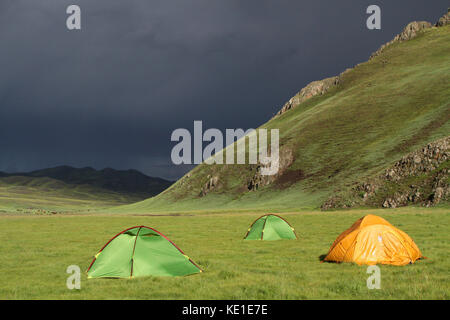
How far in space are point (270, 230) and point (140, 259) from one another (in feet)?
56.1

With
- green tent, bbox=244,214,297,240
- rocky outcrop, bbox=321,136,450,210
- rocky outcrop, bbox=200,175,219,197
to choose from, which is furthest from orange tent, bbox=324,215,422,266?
rocky outcrop, bbox=200,175,219,197

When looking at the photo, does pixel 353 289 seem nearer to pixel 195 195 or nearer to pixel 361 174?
pixel 361 174

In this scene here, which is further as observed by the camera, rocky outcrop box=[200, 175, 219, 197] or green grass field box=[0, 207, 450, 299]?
rocky outcrop box=[200, 175, 219, 197]

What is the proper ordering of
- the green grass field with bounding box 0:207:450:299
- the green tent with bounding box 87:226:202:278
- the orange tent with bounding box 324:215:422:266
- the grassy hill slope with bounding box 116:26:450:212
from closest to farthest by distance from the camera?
1. the green grass field with bounding box 0:207:450:299
2. the green tent with bounding box 87:226:202:278
3. the orange tent with bounding box 324:215:422:266
4. the grassy hill slope with bounding box 116:26:450:212

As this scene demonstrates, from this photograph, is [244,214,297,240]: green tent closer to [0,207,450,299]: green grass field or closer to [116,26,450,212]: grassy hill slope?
[0,207,450,299]: green grass field

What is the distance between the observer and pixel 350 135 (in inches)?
5133

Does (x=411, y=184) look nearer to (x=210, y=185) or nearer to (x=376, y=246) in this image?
(x=376, y=246)

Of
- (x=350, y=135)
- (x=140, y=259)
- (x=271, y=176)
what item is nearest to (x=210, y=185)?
(x=271, y=176)

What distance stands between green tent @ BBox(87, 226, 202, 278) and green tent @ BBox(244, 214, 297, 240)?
1510 cm

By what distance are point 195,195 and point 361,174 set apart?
231 feet

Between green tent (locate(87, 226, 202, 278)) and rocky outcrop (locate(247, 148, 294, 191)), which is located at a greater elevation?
rocky outcrop (locate(247, 148, 294, 191))

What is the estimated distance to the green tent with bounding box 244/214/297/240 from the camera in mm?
32469

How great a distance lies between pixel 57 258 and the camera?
79.6ft
